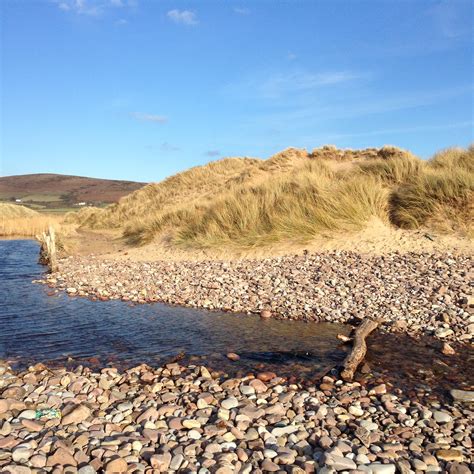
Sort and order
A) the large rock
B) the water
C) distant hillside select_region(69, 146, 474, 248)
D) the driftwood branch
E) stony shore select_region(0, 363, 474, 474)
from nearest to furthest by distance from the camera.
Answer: stony shore select_region(0, 363, 474, 474) → the large rock → the driftwood branch → the water → distant hillside select_region(69, 146, 474, 248)

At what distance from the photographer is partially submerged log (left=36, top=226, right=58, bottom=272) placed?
→ 40.8 ft

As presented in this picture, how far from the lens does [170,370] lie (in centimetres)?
511

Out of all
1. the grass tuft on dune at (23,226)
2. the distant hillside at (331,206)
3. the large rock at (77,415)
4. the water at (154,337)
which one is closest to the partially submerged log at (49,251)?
the distant hillside at (331,206)

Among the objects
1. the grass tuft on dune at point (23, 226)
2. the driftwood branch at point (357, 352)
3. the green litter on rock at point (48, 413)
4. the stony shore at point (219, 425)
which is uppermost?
the grass tuft on dune at point (23, 226)

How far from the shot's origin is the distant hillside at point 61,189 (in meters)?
60.3

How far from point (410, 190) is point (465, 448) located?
963 centimetres

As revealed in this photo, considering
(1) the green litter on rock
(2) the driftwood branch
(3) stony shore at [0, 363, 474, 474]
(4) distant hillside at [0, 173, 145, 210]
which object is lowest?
(3) stony shore at [0, 363, 474, 474]

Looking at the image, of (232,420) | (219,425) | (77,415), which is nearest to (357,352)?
(232,420)

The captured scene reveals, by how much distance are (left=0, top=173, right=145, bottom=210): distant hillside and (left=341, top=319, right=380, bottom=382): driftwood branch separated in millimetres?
52641

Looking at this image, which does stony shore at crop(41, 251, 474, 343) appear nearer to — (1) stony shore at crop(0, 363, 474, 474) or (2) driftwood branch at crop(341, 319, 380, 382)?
(2) driftwood branch at crop(341, 319, 380, 382)

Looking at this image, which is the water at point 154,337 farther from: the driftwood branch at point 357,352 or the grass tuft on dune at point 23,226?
the grass tuft on dune at point 23,226

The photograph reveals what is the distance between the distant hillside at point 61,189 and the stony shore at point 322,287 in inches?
1869

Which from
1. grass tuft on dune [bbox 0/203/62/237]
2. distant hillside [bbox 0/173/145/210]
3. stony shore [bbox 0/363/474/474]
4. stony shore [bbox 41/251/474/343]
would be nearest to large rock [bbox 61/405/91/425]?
stony shore [bbox 0/363/474/474]

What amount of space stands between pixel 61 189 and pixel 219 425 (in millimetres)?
75393
